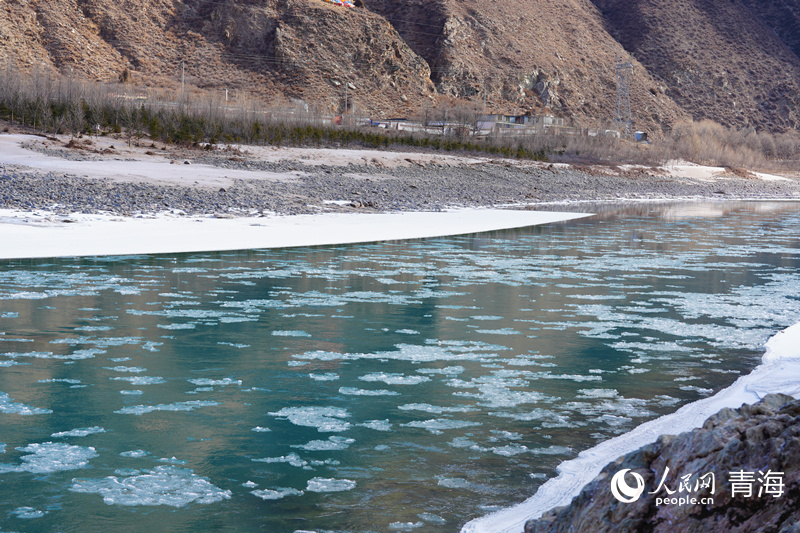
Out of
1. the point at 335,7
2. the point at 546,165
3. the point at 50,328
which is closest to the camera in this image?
the point at 50,328

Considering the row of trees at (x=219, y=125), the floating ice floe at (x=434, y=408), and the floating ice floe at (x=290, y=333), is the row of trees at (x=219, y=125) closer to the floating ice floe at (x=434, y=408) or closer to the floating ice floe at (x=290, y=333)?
the floating ice floe at (x=290, y=333)

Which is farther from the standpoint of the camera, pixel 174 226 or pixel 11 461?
pixel 174 226

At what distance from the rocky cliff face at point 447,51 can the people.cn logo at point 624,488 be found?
61772mm

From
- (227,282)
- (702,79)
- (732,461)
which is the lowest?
(227,282)

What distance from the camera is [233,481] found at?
4.84 metres

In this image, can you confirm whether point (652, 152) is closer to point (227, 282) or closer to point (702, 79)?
point (702, 79)

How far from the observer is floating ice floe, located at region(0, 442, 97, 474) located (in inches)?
194

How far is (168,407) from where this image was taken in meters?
6.27

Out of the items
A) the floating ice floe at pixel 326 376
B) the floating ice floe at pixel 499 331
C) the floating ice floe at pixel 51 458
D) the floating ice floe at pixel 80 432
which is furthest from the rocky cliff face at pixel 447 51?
the floating ice floe at pixel 51 458

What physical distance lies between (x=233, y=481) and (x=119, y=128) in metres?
33.7

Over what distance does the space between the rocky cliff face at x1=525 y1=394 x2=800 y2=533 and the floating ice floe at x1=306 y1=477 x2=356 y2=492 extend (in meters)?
1.76

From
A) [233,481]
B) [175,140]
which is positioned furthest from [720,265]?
[175,140]

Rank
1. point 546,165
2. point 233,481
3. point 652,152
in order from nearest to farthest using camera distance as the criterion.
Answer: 1. point 233,481
2. point 546,165
3. point 652,152

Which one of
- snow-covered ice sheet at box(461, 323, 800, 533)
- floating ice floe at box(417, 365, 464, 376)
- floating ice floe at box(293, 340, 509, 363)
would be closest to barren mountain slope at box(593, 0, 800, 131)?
floating ice floe at box(293, 340, 509, 363)
